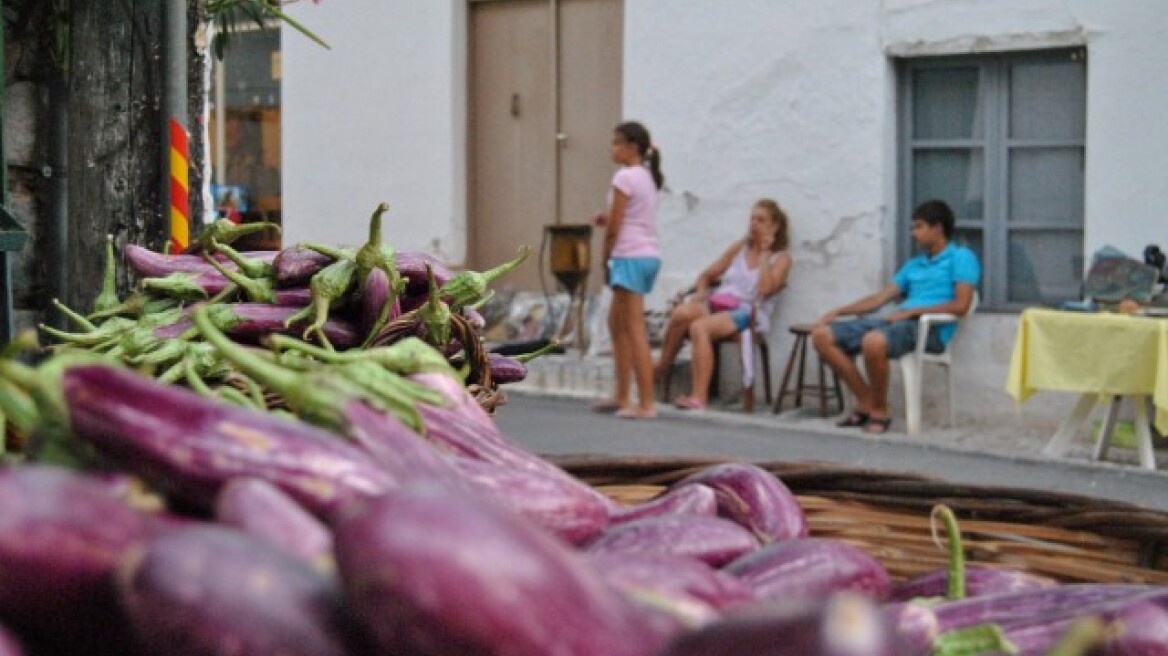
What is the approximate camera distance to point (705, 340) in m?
10.5

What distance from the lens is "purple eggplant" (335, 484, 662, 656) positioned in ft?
3.58

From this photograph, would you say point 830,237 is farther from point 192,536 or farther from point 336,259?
point 192,536

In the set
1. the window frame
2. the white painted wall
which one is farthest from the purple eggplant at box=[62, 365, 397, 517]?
the white painted wall

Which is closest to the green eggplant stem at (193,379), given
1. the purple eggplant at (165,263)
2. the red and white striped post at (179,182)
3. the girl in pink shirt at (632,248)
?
the purple eggplant at (165,263)

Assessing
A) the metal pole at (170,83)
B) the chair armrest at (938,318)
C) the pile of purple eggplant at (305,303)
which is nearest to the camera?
the pile of purple eggplant at (305,303)

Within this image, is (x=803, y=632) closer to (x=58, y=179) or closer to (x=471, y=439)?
(x=471, y=439)

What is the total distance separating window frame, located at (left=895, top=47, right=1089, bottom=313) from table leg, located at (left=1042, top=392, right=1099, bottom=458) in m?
1.35

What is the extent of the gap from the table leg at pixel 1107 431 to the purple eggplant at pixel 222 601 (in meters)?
7.87

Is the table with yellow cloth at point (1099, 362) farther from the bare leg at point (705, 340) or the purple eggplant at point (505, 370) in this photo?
the purple eggplant at point (505, 370)

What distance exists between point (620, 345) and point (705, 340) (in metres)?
0.62

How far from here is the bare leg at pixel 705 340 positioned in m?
10.6

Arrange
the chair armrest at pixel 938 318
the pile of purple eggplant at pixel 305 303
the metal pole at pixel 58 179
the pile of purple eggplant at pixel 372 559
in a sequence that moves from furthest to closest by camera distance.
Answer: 1. the chair armrest at pixel 938 318
2. the metal pole at pixel 58 179
3. the pile of purple eggplant at pixel 305 303
4. the pile of purple eggplant at pixel 372 559

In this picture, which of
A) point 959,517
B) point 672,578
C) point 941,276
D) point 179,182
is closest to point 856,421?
point 941,276

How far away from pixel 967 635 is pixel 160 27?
309 centimetres
